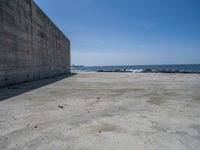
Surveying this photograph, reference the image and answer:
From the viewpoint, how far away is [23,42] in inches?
505

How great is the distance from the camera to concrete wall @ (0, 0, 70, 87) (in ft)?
33.3

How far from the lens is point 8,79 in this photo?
10.6m

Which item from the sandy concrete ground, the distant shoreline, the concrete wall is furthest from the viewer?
the distant shoreline

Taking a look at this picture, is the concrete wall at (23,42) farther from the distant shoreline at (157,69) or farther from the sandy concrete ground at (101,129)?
the distant shoreline at (157,69)

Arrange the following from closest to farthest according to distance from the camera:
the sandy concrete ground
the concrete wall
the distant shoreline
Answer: the sandy concrete ground < the concrete wall < the distant shoreline

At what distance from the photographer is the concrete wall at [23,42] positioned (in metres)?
10.1

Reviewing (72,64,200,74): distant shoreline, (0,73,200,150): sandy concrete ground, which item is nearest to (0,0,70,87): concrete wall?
(0,73,200,150): sandy concrete ground

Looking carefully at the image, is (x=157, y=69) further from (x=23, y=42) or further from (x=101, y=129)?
(x=101, y=129)

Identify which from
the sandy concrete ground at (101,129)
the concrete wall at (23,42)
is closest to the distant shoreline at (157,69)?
the concrete wall at (23,42)

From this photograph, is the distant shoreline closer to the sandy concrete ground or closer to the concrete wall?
the concrete wall

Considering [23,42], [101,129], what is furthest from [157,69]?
[101,129]

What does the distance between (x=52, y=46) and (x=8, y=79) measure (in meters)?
11.8

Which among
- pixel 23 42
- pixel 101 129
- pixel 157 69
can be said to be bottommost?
pixel 157 69

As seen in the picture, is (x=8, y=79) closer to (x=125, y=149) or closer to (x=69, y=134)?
(x=69, y=134)
